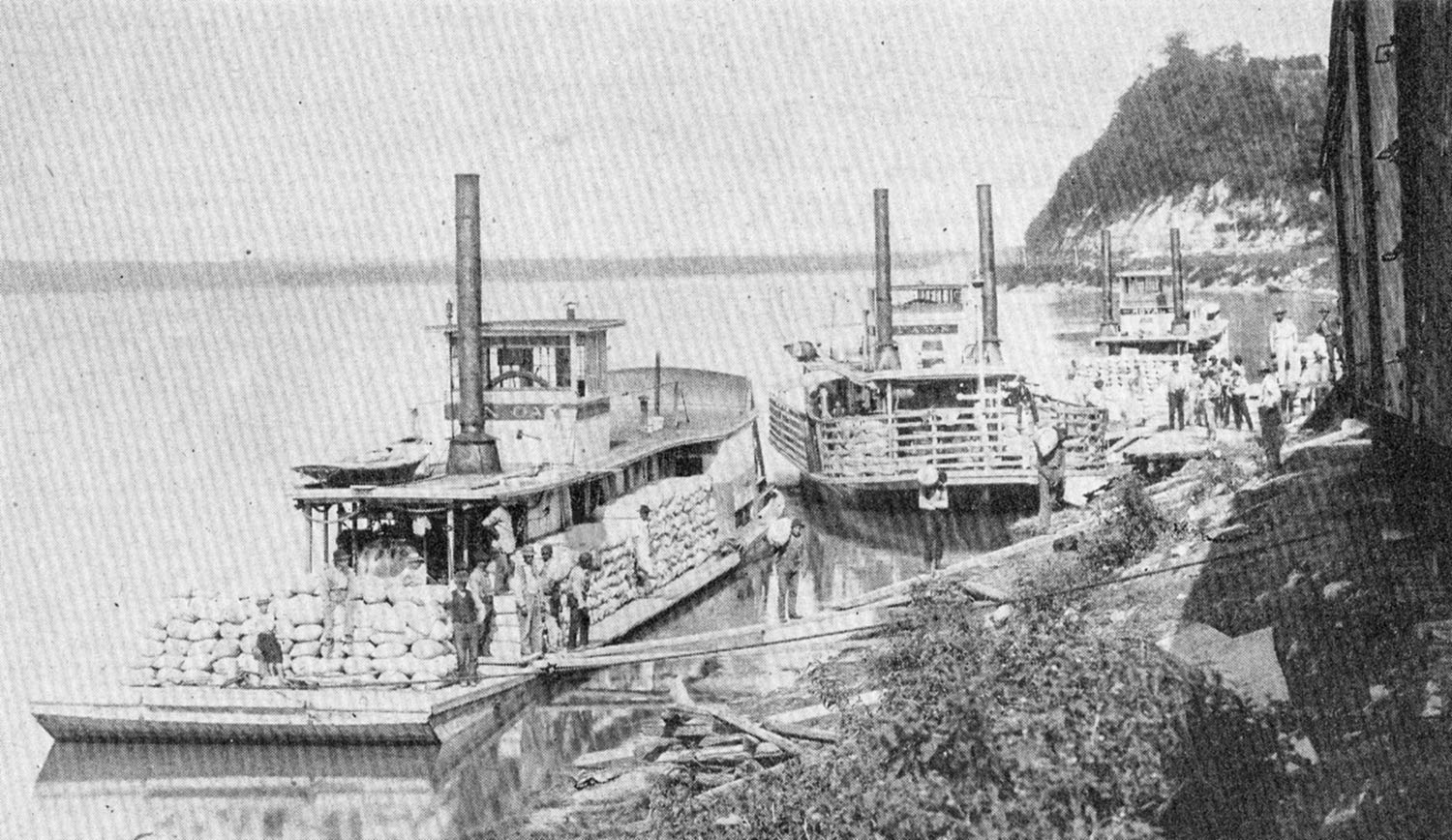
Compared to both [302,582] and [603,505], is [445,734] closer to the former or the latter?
[302,582]

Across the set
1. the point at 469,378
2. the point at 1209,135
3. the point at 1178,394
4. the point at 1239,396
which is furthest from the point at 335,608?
the point at 1209,135

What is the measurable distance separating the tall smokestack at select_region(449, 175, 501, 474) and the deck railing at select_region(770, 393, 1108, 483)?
12.2 metres

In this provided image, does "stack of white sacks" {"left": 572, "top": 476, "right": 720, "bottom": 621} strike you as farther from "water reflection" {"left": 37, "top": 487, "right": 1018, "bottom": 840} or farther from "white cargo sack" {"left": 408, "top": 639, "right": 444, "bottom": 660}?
"white cargo sack" {"left": 408, "top": 639, "right": 444, "bottom": 660}

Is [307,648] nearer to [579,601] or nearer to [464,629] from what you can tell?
[464,629]

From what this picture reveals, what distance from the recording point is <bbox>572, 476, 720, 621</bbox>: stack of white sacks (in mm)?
21625

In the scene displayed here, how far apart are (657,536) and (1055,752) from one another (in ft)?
52.1

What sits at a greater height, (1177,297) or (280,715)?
(1177,297)

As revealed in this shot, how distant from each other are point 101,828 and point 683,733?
686cm

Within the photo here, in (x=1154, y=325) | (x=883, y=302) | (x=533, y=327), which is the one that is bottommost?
(x=1154, y=325)

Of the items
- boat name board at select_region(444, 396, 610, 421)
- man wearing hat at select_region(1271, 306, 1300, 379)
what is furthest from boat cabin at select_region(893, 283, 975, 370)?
boat name board at select_region(444, 396, 610, 421)

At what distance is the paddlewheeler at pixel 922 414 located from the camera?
32.5m

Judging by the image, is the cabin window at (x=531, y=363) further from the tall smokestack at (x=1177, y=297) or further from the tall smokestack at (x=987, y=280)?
the tall smokestack at (x=1177, y=297)

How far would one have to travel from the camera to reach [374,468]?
2052cm

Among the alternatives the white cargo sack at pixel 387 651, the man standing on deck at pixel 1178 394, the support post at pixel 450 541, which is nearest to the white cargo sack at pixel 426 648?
the white cargo sack at pixel 387 651
